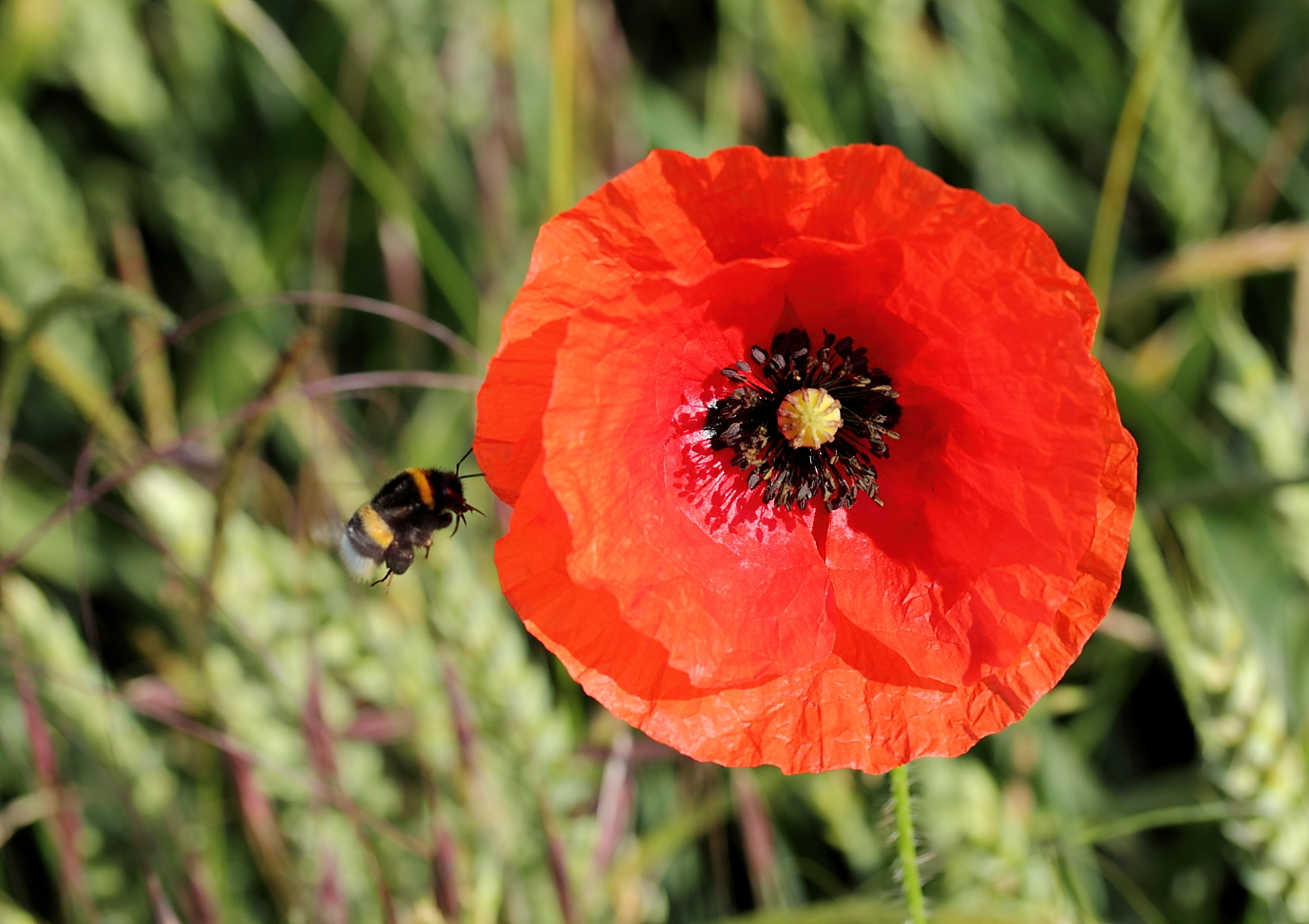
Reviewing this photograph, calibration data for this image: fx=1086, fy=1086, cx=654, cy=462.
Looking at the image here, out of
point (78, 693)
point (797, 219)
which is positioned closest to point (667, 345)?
point (797, 219)

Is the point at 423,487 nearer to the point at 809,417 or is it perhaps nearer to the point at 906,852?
the point at 809,417

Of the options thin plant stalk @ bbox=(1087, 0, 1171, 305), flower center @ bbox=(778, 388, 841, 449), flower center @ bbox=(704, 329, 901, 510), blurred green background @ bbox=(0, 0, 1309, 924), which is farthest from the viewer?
thin plant stalk @ bbox=(1087, 0, 1171, 305)

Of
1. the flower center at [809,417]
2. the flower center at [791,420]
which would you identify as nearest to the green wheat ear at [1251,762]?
the flower center at [791,420]

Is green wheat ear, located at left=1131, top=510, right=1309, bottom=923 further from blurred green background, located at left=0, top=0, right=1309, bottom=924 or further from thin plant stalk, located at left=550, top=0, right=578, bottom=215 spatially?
thin plant stalk, located at left=550, top=0, right=578, bottom=215

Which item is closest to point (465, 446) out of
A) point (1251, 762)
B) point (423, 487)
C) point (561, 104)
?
point (561, 104)

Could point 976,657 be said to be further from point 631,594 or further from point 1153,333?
point 1153,333

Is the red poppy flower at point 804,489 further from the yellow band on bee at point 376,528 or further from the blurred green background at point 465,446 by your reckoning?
the blurred green background at point 465,446

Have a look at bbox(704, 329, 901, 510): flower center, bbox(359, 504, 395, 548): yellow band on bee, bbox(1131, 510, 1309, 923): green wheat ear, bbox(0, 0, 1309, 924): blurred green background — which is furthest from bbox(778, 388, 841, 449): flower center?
bbox(1131, 510, 1309, 923): green wheat ear
